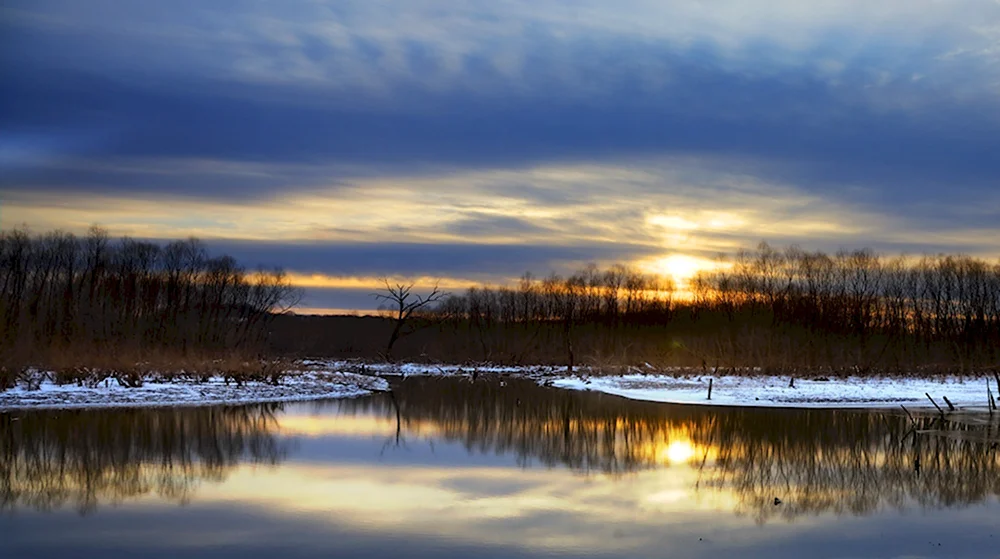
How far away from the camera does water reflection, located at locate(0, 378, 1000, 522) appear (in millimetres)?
15141

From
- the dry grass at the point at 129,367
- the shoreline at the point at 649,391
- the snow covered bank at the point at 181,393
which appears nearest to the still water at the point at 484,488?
the snow covered bank at the point at 181,393

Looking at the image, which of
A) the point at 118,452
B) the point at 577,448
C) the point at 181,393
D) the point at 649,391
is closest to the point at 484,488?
the point at 577,448

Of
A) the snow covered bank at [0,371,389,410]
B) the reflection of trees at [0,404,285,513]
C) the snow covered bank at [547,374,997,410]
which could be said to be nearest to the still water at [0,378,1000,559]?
the reflection of trees at [0,404,285,513]

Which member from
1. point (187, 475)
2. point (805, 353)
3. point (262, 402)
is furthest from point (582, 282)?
point (187, 475)

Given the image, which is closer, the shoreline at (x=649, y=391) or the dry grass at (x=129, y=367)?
the shoreline at (x=649, y=391)

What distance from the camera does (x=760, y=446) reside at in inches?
878

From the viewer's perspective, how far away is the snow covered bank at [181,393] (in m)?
30.6

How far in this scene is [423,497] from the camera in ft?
47.8

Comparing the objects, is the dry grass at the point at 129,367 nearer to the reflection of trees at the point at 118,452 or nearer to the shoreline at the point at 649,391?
the shoreline at the point at 649,391

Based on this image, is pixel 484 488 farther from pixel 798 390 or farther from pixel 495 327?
pixel 495 327

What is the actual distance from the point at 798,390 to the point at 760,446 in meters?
20.8

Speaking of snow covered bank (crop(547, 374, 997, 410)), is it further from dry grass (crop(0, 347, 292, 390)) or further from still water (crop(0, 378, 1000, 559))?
dry grass (crop(0, 347, 292, 390))

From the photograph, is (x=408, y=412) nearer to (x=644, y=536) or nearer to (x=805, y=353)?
(x=644, y=536)

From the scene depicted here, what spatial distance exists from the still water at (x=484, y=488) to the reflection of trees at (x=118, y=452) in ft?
0.23
